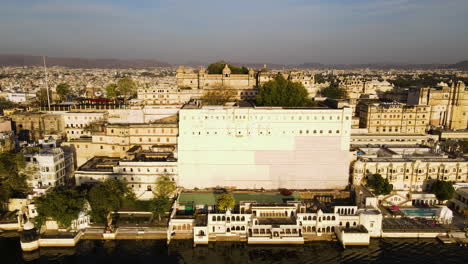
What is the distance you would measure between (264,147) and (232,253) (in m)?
11.5

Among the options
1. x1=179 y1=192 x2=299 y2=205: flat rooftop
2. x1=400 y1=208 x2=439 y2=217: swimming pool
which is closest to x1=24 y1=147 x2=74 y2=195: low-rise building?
x1=179 y1=192 x2=299 y2=205: flat rooftop

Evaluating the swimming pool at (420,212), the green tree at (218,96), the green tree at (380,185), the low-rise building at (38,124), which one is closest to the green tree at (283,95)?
the green tree at (218,96)

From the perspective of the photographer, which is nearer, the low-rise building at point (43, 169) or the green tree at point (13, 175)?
the green tree at point (13, 175)

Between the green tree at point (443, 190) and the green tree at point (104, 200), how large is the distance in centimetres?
3045

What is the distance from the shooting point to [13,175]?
108ft

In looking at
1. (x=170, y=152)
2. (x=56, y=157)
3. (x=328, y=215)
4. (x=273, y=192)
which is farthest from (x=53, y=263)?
(x=328, y=215)

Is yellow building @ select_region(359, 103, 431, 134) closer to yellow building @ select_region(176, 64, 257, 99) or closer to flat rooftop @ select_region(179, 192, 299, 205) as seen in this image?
yellow building @ select_region(176, 64, 257, 99)

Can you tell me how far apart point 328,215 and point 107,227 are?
63.4 ft

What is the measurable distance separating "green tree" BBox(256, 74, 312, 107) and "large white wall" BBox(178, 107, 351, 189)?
25.3 feet

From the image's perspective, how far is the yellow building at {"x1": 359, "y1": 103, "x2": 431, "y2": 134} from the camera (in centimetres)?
5131

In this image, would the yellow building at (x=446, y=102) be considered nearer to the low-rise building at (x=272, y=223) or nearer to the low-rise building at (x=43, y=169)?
the low-rise building at (x=272, y=223)

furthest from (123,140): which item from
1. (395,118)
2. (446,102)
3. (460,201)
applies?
(446,102)

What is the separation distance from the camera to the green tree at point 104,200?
94.8ft

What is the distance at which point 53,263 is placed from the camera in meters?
26.1
